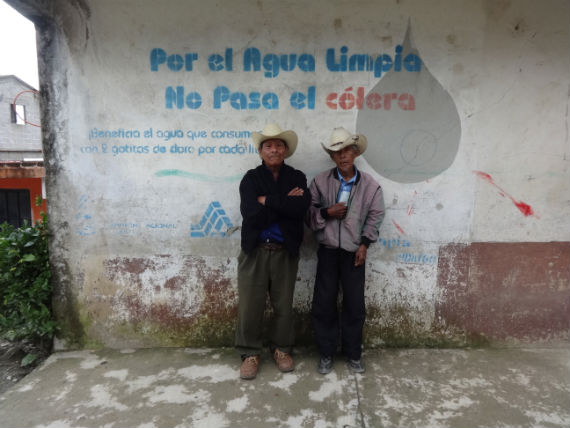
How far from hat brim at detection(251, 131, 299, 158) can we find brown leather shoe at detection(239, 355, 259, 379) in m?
1.68

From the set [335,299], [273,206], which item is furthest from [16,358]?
[335,299]

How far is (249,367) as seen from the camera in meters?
2.69

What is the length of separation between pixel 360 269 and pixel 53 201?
107 inches

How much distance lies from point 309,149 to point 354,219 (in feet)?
2.47

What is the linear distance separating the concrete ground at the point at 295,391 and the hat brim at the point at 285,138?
1.82 metres

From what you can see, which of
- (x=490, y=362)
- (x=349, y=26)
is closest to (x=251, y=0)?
(x=349, y=26)

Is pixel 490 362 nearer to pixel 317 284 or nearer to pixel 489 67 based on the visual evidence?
pixel 317 284

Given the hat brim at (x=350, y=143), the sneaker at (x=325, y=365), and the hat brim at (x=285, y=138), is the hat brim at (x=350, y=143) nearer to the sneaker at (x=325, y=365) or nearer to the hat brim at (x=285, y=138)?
the hat brim at (x=285, y=138)

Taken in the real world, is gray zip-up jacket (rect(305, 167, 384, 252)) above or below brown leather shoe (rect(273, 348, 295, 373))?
above

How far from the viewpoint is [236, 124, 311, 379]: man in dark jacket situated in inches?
99.7

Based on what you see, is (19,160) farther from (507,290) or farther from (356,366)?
(507,290)

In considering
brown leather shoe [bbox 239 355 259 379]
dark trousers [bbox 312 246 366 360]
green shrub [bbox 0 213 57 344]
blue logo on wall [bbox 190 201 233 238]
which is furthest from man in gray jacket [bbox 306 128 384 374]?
green shrub [bbox 0 213 57 344]

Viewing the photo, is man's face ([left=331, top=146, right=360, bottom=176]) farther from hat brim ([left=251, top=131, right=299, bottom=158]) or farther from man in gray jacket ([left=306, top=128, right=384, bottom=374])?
hat brim ([left=251, top=131, right=299, bottom=158])

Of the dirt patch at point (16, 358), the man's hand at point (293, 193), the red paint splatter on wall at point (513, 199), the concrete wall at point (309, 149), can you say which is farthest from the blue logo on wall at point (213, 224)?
the red paint splatter on wall at point (513, 199)
